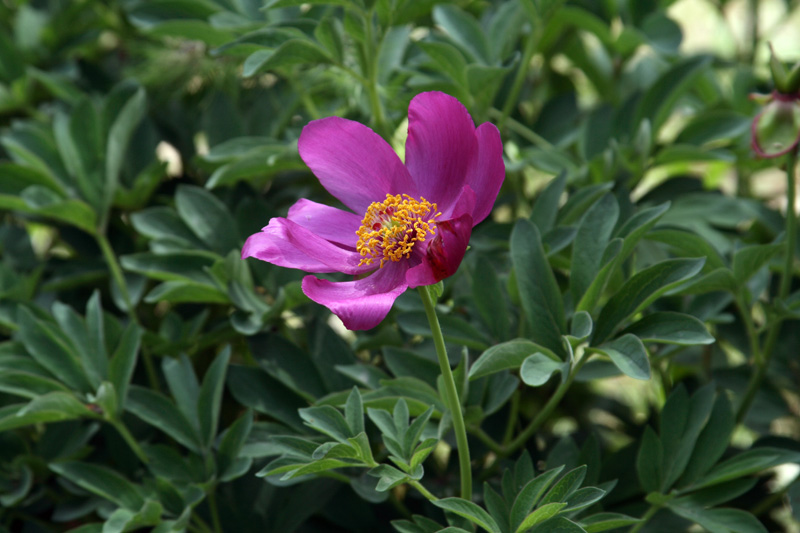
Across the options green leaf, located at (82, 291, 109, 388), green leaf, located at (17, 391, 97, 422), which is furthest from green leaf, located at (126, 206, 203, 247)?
green leaf, located at (17, 391, 97, 422)

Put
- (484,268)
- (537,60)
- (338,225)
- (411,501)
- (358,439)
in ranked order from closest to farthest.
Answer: (358,439) < (338,225) < (484,268) < (411,501) < (537,60)

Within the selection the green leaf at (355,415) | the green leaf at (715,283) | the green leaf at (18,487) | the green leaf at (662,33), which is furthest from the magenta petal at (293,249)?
the green leaf at (662,33)

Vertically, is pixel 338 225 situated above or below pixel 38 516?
above

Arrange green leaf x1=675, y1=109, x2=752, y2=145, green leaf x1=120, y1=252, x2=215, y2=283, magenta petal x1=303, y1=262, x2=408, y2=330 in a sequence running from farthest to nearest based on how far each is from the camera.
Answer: green leaf x1=675, y1=109, x2=752, y2=145, green leaf x1=120, y1=252, x2=215, y2=283, magenta petal x1=303, y1=262, x2=408, y2=330

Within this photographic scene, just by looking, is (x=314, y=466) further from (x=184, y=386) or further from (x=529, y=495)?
(x=184, y=386)

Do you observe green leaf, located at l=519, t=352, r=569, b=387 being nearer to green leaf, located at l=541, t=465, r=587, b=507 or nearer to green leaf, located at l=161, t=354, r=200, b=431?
green leaf, located at l=541, t=465, r=587, b=507

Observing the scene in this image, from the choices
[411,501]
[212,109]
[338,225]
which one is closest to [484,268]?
Answer: [338,225]

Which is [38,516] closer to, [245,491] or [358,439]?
[245,491]

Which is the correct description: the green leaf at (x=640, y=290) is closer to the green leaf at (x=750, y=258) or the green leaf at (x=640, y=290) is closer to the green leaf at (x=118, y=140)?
the green leaf at (x=750, y=258)
